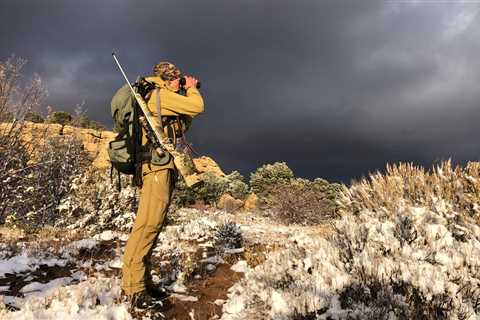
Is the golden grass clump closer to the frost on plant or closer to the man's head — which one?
the frost on plant

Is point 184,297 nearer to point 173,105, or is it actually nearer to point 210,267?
point 210,267

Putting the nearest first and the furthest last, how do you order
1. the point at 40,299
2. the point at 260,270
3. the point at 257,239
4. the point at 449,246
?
the point at 40,299
the point at 449,246
the point at 260,270
the point at 257,239

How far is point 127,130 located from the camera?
4516 mm

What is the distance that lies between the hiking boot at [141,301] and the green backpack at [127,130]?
1384 mm

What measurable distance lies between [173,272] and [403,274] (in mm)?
3128

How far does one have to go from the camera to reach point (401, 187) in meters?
8.20

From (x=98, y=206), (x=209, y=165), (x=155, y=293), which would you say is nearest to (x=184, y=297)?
(x=155, y=293)

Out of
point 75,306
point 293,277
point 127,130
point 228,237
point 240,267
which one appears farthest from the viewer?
point 228,237

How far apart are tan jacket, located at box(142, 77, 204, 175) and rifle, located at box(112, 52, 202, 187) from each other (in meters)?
0.09

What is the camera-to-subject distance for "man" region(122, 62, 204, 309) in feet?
14.0

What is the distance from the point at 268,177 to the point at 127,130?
3078 centimetres

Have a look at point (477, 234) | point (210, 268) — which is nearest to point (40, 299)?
point (210, 268)

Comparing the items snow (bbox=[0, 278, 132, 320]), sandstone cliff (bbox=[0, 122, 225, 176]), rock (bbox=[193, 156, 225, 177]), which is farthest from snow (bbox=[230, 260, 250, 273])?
rock (bbox=[193, 156, 225, 177])

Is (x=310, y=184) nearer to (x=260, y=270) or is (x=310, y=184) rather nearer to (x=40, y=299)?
(x=260, y=270)
